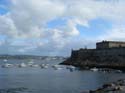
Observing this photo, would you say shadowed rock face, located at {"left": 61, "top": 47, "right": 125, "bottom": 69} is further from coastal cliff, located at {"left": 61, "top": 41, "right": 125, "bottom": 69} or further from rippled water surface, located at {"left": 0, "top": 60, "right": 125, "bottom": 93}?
rippled water surface, located at {"left": 0, "top": 60, "right": 125, "bottom": 93}

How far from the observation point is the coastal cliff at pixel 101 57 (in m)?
125

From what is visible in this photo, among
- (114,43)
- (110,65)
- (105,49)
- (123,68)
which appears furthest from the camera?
(114,43)

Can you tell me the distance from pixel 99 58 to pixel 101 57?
4.91ft

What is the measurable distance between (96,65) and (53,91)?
3269 inches

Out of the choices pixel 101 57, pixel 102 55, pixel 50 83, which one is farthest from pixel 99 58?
pixel 50 83

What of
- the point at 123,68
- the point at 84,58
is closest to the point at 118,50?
the point at 123,68

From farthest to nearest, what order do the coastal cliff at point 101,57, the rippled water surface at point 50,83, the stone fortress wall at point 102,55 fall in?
the stone fortress wall at point 102,55, the coastal cliff at point 101,57, the rippled water surface at point 50,83

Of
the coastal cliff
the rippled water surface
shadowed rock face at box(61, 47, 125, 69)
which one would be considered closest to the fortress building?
the coastal cliff

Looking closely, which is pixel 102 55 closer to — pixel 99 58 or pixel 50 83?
pixel 99 58

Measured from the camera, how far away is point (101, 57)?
454ft

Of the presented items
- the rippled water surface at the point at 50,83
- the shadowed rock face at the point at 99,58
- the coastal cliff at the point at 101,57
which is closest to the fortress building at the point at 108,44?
the coastal cliff at the point at 101,57

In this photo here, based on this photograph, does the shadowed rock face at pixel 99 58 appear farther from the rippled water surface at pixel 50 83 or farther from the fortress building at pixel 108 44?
the rippled water surface at pixel 50 83

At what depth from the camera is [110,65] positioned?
409ft

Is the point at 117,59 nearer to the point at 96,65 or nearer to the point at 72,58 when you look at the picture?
the point at 96,65
